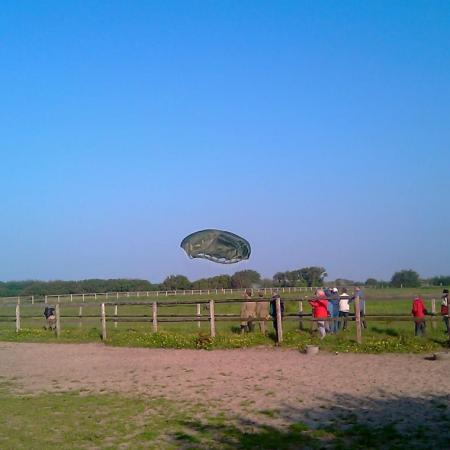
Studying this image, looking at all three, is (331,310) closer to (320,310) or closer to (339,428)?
(320,310)

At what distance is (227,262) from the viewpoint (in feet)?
62.0

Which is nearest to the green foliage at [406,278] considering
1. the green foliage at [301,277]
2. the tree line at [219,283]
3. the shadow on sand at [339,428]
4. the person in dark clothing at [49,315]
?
the tree line at [219,283]

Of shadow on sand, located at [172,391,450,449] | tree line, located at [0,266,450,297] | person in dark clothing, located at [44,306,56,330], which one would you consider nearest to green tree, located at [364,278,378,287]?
tree line, located at [0,266,450,297]

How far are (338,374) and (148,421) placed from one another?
14.1 feet

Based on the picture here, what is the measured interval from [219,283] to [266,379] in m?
38.9

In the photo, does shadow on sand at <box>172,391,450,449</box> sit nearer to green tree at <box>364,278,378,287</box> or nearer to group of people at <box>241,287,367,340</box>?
group of people at <box>241,287,367,340</box>

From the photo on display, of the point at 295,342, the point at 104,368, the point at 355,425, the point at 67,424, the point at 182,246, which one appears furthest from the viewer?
the point at 182,246

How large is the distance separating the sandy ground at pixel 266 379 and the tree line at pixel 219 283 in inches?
417

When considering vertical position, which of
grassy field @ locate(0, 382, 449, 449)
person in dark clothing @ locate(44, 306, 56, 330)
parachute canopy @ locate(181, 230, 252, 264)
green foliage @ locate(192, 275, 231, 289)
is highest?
parachute canopy @ locate(181, 230, 252, 264)

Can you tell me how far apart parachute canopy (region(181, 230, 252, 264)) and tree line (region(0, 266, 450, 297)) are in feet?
18.2

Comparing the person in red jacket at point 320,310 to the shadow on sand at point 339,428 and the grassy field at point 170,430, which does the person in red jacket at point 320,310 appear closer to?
the shadow on sand at point 339,428

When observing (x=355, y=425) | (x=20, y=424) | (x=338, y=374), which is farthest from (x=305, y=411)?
(x=20, y=424)

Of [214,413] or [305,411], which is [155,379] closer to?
[214,413]

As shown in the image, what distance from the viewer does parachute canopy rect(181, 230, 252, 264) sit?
1780 centimetres
